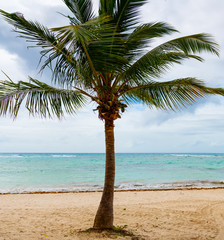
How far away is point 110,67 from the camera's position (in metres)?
4.85

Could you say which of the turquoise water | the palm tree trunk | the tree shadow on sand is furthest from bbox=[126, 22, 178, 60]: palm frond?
the turquoise water

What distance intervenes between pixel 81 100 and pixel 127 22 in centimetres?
231

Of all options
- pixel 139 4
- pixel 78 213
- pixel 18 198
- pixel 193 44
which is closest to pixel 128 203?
pixel 78 213

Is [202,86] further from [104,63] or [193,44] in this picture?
[104,63]

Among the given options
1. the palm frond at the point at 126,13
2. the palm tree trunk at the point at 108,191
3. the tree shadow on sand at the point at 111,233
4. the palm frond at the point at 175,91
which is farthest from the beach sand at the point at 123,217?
the palm frond at the point at 126,13

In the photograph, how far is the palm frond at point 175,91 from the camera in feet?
17.4

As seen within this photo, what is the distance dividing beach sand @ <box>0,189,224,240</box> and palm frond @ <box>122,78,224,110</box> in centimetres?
310

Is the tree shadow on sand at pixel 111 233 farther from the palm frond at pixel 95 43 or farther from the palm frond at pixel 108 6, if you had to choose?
the palm frond at pixel 108 6

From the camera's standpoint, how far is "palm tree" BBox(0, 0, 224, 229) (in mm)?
4848

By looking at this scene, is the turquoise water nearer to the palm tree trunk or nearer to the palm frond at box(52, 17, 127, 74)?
the palm tree trunk

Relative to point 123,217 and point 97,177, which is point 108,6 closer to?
point 123,217

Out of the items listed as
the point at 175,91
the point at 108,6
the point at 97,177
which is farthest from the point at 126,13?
the point at 97,177

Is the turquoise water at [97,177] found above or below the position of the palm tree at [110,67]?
below

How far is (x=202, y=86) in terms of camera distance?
207 inches
